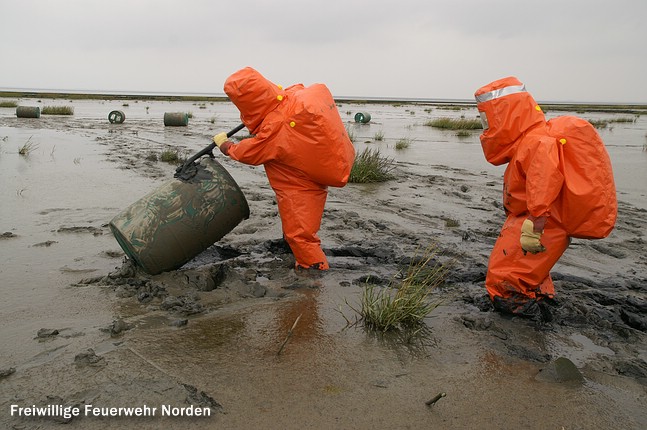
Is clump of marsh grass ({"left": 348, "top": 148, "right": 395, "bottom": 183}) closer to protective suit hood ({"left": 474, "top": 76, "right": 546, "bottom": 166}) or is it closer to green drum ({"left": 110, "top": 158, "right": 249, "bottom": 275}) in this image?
green drum ({"left": 110, "top": 158, "right": 249, "bottom": 275})

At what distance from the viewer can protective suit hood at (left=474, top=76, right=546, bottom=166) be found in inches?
143

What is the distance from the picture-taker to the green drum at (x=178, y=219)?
405 cm

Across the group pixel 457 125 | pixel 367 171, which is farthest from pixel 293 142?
pixel 457 125

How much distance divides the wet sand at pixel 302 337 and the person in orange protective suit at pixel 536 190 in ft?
1.00

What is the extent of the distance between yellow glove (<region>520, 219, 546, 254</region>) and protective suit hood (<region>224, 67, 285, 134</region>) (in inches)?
86.1

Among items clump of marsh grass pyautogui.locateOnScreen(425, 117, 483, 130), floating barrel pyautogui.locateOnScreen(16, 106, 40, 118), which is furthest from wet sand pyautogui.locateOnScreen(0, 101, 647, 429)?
floating barrel pyautogui.locateOnScreen(16, 106, 40, 118)

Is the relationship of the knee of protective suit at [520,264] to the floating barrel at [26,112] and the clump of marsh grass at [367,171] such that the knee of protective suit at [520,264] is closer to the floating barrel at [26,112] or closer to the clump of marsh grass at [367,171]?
the clump of marsh grass at [367,171]

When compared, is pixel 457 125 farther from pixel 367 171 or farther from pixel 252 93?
pixel 252 93

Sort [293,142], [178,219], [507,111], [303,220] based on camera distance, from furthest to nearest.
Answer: [303,220] < [293,142] < [178,219] < [507,111]

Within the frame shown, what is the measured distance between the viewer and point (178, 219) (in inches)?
163

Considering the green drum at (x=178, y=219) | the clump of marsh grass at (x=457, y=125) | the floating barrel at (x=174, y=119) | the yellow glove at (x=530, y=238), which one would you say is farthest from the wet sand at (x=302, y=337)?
the clump of marsh grass at (x=457, y=125)

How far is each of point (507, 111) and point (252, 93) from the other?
2005 millimetres

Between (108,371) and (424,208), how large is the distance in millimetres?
5281

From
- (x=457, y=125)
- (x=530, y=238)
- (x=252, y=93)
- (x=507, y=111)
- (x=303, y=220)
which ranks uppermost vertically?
(x=252, y=93)
